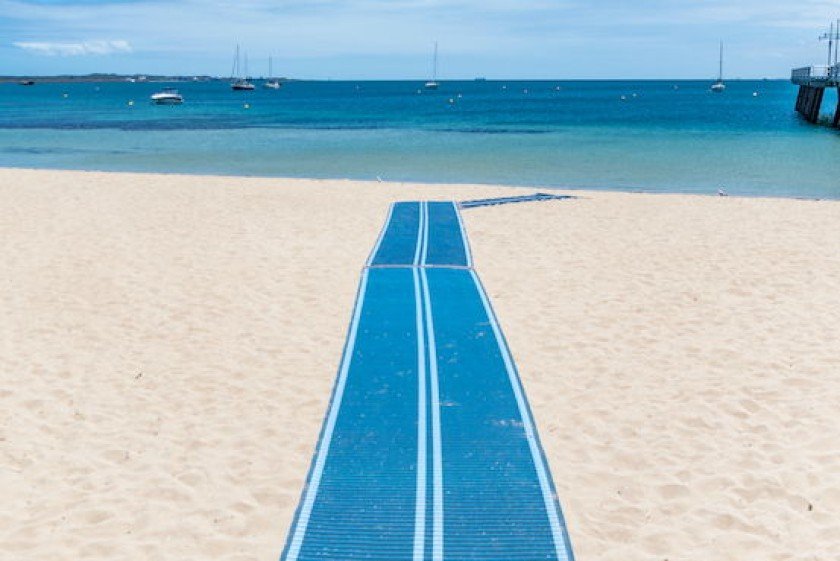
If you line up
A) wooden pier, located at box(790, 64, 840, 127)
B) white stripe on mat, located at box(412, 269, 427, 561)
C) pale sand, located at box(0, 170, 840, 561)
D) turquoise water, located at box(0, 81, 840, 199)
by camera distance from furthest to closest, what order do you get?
1. wooden pier, located at box(790, 64, 840, 127)
2. turquoise water, located at box(0, 81, 840, 199)
3. pale sand, located at box(0, 170, 840, 561)
4. white stripe on mat, located at box(412, 269, 427, 561)

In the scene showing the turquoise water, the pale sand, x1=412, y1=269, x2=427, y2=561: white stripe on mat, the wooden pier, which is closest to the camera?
x1=412, y1=269, x2=427, y2=561: white stripe on mat

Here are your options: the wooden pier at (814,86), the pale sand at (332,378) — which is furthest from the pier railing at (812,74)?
the pale sand at (332,378)

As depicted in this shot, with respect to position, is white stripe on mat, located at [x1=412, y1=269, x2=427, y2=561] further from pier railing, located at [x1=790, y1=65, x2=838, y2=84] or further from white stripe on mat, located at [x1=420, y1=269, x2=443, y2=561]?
pier railing, located at [x1=790, y1=65, x2=838, y2=84]

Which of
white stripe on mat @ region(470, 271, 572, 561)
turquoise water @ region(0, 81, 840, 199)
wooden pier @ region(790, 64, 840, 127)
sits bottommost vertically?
white stripe on mat @ region(470, 271, 572, 561)

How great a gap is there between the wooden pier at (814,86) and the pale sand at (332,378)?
1855 inches

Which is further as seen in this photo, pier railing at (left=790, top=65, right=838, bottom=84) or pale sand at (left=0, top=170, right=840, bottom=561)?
pier railing at (left=790, top=65, right=838, bottom=84)

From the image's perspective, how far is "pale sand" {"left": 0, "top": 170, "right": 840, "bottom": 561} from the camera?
6.06 m

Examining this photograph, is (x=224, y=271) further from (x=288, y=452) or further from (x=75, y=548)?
(x=75, y=548)

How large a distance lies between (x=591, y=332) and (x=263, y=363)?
432 centimetres

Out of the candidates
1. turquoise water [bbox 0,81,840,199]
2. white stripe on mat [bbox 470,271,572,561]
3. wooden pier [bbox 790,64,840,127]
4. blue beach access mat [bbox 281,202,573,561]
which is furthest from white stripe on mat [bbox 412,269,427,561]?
wooden pier [bbox 790,64,840,127]

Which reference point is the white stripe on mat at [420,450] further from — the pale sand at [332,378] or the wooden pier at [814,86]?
the wooden pier at [814,86]

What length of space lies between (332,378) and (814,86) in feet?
214

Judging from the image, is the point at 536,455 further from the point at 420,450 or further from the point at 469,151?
the point at 469,151

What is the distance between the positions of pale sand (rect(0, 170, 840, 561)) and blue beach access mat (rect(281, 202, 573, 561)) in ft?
0.83
